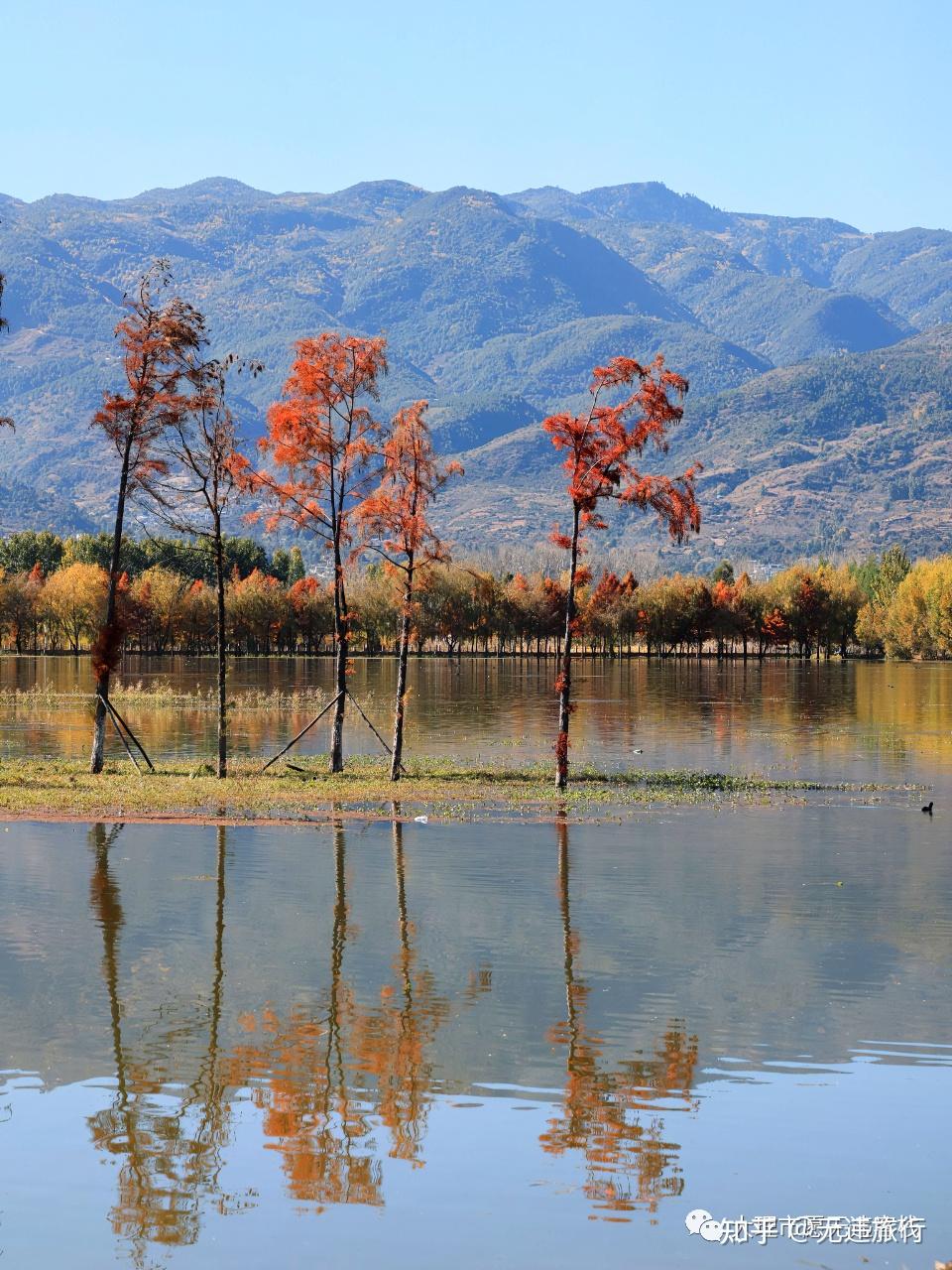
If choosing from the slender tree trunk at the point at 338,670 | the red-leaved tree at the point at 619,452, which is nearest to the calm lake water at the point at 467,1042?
the slender tree trunk at the point at 338,670

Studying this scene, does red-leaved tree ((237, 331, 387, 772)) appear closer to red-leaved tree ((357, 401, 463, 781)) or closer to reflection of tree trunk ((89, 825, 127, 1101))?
red-leaved tree ((357, 401, 463, 781))

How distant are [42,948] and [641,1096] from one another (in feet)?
36.4

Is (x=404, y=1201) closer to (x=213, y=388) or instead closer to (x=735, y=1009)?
(x=735, y=1009)

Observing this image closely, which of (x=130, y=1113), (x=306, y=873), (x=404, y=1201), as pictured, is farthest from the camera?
(x=306, y=873)

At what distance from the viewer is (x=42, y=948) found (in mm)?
23547

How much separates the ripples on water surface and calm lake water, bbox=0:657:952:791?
27.0 meters

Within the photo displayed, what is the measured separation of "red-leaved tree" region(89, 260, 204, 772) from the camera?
45156 mm

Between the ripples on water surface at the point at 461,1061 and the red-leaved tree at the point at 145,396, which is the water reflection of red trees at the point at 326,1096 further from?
the red-leaved tree at the point at 145,396

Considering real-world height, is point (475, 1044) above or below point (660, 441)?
below

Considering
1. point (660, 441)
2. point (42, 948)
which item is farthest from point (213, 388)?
point (42, 948)

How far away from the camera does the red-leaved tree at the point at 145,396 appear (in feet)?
148

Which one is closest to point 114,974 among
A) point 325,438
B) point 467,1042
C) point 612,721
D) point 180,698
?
point 467,1042

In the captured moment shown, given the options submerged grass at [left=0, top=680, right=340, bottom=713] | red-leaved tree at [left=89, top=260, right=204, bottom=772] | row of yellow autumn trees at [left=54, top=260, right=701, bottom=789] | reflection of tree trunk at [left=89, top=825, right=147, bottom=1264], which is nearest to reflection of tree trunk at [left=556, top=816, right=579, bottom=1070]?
reflection of tree trunk at [left=89, top=825, right=147, bottom=1264]

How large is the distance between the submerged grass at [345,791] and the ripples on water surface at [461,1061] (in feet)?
25.4
